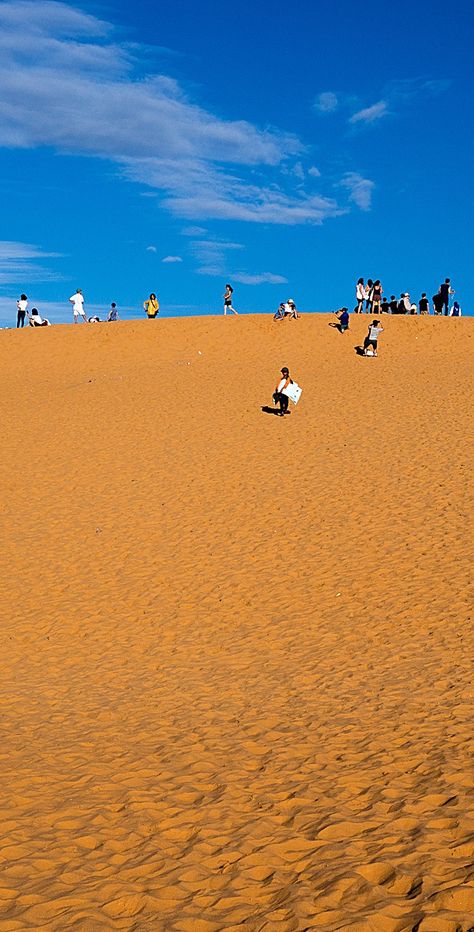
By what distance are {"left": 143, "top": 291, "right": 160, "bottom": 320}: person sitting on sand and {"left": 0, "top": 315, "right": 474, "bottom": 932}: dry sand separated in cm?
1530

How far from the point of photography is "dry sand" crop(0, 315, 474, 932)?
503 centimetres

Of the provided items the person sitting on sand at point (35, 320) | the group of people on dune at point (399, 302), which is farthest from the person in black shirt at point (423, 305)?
the person sitting on sand at point (35, 320)

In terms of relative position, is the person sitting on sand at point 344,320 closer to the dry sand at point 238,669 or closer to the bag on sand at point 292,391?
the dry sand at point 238,669

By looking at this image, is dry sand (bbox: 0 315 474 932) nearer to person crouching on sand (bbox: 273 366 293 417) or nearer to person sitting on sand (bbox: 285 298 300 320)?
person crouching on sand (bbox: 273 366 293 417)

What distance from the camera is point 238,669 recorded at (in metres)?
9.91

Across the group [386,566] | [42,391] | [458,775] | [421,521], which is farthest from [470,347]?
[458,775]

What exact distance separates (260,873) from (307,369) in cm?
2836

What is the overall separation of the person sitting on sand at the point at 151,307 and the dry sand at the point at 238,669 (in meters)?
15.3

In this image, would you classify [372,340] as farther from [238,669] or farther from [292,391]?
[238,669]

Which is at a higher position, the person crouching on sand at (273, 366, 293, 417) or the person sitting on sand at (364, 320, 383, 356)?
the person sitting on sand at (364, 320, 383, 356)

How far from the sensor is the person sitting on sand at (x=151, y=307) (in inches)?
1569

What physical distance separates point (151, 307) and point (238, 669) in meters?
32.6

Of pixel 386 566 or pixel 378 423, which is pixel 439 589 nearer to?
pixel 386 566

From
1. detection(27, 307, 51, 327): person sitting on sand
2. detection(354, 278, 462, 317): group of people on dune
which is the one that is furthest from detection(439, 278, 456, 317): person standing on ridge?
detection(27, 307, 51, 327): person sitting on sand
